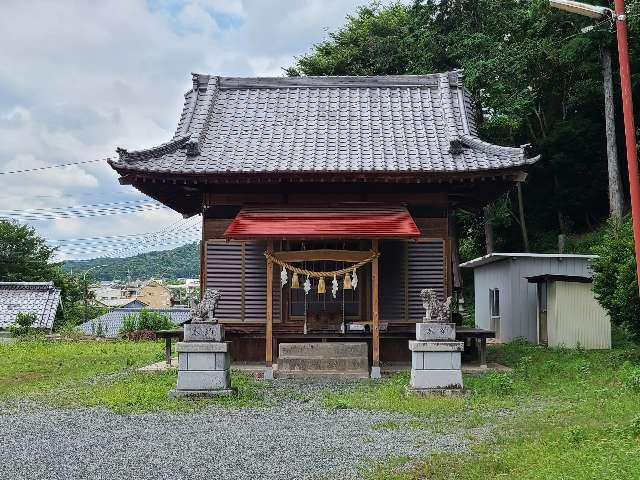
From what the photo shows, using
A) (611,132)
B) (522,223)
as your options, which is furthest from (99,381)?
(522,223)

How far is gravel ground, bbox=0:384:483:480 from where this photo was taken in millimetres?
6555

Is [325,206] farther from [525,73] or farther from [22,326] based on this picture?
[22,326]

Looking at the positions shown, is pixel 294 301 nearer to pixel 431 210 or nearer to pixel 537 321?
pixel 431 210

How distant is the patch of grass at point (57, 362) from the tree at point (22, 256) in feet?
98.5

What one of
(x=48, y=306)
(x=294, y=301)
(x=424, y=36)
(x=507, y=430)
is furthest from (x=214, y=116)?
(x=48, y=306)

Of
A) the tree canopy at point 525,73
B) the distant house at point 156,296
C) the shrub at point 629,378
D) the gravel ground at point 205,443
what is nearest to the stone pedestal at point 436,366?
the gravel ground at point 205,443

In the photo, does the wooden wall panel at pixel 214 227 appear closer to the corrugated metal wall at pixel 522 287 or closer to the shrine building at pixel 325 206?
the shrine building at pixel 325 206

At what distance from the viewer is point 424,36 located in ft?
96.7

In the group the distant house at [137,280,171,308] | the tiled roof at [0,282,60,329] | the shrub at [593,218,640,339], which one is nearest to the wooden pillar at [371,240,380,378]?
the shrub at [593,218,640,339]

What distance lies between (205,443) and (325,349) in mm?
6205

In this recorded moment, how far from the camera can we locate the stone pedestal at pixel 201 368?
36.4ft

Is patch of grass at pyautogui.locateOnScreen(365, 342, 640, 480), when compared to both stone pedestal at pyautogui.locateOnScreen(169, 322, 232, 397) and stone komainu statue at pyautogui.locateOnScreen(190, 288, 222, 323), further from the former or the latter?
stone komainu statue at pyautogui.locateOnScreen(190, 288, 222, 323)

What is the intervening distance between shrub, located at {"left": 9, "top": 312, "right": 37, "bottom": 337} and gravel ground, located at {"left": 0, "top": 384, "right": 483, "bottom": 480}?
21192 mm

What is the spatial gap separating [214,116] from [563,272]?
12.1m
